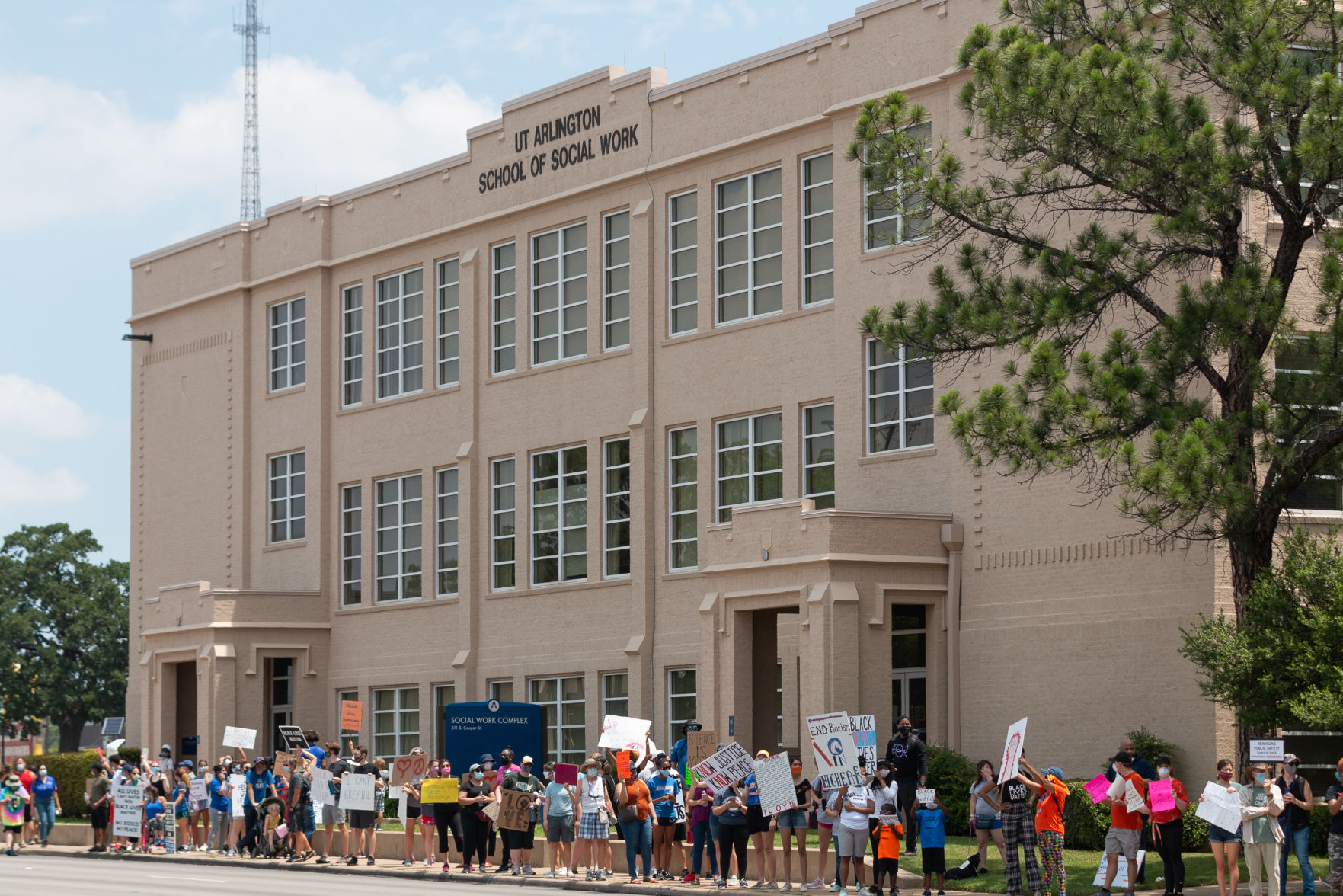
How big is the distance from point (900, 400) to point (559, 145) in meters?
10.9

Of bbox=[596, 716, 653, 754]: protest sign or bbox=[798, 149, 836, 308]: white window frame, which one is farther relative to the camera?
bbox=[798, 149, 836, 308]: white window frame

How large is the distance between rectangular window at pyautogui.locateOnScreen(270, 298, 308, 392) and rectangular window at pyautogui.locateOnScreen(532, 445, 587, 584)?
8516mm

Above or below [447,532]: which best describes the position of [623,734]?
below

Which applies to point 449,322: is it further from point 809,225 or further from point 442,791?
point 442,791

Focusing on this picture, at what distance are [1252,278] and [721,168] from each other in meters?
15.3

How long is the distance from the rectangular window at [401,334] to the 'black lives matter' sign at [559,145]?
3188 millimetres

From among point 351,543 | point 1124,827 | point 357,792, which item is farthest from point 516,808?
point 351,543

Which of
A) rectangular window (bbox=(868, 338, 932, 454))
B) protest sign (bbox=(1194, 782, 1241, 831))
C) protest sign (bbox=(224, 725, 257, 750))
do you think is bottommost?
protest sign (bbox=(224, 725, 257, 750))

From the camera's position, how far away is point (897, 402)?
1265 inches

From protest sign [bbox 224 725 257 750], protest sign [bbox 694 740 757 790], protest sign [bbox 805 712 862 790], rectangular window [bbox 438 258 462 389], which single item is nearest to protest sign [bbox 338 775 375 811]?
protest sign [bbox 224 725 257 750]

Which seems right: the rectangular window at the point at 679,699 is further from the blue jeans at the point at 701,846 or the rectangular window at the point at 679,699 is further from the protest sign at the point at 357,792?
the blue jeans at the point at 701,846

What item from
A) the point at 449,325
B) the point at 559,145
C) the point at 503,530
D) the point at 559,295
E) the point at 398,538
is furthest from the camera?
the point at 398,538

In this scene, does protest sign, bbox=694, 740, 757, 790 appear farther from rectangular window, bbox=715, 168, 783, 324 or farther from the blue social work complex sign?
rectangular window, bbox=715, 168, 783, 324

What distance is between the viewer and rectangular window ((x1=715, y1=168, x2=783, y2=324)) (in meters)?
34.7
